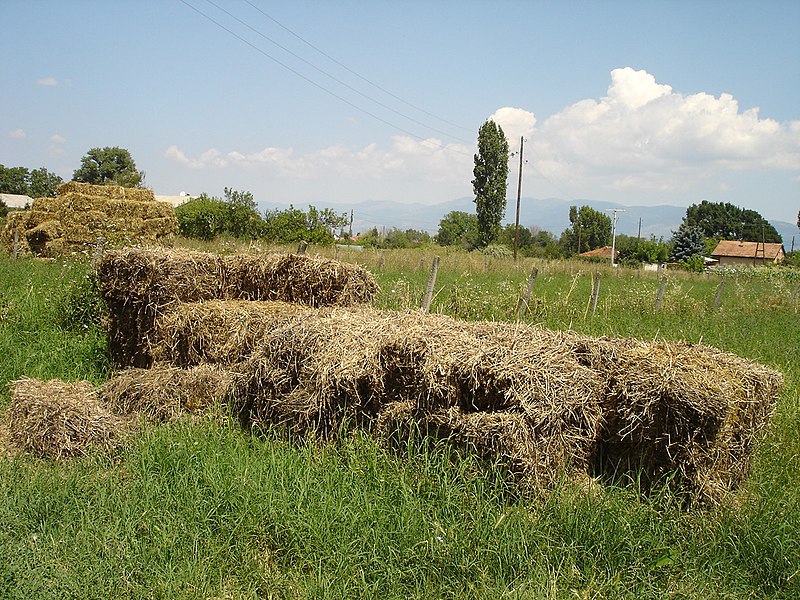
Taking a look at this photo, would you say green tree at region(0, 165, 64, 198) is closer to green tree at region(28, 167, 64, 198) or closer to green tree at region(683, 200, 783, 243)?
green tree at region(28, 167, 64, 198)

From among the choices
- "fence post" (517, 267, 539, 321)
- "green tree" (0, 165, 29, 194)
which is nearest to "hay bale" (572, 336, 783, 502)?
"fence post" (517, 267, 539, 321)

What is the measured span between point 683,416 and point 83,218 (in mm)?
21127

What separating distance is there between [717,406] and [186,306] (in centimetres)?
626

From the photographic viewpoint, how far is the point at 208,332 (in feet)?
26.4

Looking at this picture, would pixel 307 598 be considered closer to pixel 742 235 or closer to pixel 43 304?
pixel 43 304

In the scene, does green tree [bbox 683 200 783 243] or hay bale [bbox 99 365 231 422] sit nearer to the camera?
hay bale [bbox 99 365 231 422]

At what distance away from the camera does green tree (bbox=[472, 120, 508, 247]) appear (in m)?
69.1

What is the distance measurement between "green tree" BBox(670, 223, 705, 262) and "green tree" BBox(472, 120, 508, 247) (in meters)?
35.7

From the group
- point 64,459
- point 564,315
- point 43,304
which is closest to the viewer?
point 64,459

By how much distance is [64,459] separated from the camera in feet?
18.8

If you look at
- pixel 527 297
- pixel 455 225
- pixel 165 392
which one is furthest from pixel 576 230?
pixel 165 392

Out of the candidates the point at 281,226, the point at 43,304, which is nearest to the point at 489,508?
the point at 43,304

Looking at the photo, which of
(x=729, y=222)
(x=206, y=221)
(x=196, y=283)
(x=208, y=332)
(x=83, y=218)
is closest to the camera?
(x=208, y=332)

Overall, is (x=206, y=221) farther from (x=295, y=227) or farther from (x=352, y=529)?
(x=352, y=529)
